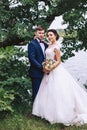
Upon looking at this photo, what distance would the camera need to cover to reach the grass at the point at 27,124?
32.2ft

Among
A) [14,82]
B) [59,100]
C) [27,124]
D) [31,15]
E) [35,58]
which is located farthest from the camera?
[31,15]

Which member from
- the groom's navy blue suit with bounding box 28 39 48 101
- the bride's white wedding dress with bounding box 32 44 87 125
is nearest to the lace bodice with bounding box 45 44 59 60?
the bride's white wedding dress with bounding box 32 44 87 125

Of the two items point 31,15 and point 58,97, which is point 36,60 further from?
point 31,15

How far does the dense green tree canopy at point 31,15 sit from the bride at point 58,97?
1.78 meters

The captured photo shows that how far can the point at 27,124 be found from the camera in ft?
32.9


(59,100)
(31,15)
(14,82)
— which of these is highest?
(31,15)

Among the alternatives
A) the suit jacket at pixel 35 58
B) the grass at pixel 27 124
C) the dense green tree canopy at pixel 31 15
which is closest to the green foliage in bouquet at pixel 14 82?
the grass at pixel 27 124

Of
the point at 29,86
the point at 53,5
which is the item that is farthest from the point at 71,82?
the point at 53,5

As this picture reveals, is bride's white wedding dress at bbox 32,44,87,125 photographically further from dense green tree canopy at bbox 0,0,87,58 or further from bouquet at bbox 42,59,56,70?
dense green tree canopy at bbox 0,0,87,58

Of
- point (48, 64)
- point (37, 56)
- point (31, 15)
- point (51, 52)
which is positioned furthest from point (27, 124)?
point (31, 15)

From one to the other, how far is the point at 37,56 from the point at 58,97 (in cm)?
97

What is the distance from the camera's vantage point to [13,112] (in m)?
10.8

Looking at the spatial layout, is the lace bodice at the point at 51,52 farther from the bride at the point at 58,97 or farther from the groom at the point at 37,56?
the groom at the point at 37,56

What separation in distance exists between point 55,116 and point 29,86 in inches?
53.9
